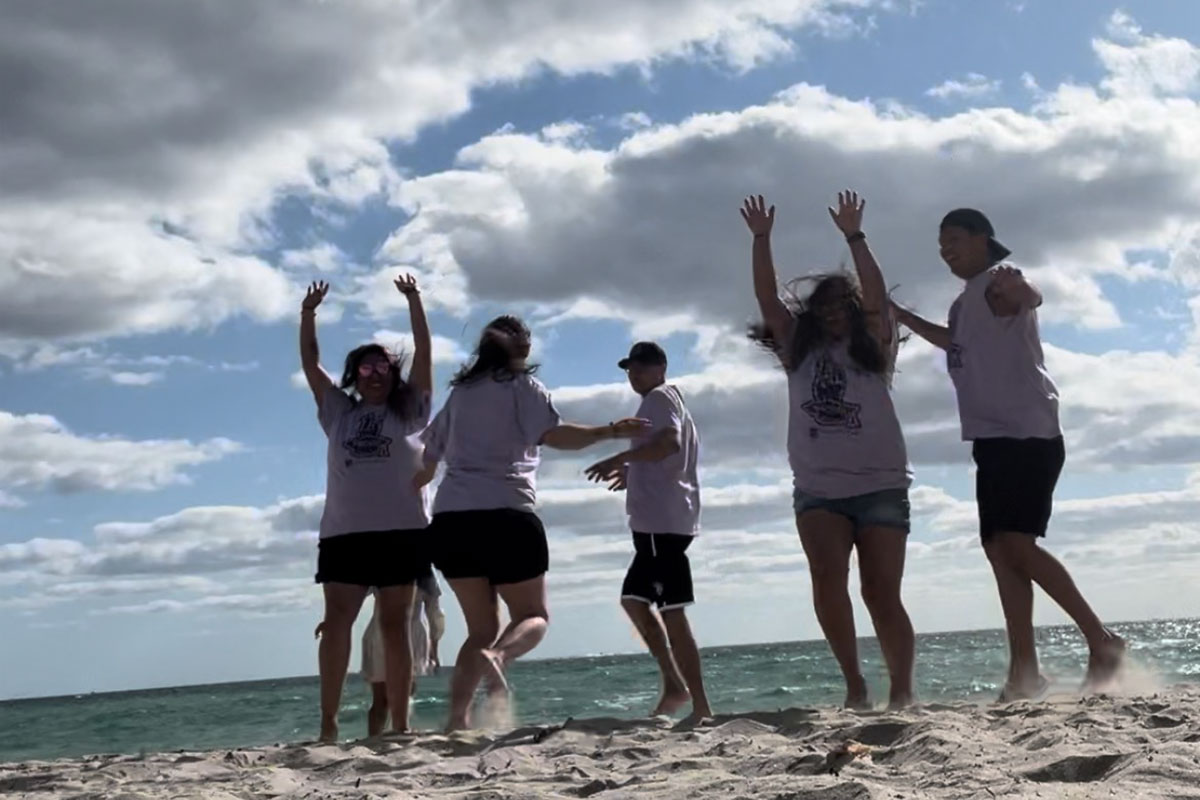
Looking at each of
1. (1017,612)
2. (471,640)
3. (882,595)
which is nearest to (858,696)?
(882,595)

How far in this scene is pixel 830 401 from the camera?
493 centimetres

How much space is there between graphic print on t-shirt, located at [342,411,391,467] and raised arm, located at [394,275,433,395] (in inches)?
8.5

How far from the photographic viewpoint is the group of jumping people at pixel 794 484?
4.89 meters

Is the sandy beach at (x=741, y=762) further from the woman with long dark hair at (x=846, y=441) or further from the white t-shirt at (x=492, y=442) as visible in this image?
the white t-shirt at (x=492, y=442)

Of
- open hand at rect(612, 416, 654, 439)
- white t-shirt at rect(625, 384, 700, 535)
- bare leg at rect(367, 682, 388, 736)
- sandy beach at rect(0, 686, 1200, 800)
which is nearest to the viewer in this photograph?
sandy beach at rect(0, 686, 1200, 800)

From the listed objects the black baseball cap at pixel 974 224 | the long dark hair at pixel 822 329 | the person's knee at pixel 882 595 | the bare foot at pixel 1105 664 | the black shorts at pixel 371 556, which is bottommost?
the bare foot at pixel 1105 664

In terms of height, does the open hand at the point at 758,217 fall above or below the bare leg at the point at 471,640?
above

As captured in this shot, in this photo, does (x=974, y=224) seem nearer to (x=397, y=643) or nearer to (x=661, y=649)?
(x=661, y=649)

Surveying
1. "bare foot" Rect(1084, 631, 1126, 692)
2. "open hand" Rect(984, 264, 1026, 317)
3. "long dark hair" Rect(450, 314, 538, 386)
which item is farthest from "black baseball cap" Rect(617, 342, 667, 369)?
"bare foot" Rect(1084, 631, 1126, 692)

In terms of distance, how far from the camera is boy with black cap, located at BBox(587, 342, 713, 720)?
5.36 metres

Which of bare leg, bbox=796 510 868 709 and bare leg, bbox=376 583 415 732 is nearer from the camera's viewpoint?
bare leg, bbox=796 510 868 709

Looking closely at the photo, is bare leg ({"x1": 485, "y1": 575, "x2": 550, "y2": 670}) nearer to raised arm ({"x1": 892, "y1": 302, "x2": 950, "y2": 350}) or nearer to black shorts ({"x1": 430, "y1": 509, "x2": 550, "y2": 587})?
black shorts ({"x1": 430, "y1": 509, "x2": 550, "y2": 587})

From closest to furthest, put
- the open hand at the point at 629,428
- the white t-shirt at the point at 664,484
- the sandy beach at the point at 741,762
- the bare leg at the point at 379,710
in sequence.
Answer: the sandy beach at the point at 741,762 < the open hand at the point at 629,428 < the white t-shirt at the point at 664,484 < the bare leg at the point at 379,710

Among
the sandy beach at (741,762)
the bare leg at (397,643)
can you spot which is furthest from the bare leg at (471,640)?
the bare leg at (397,643)
